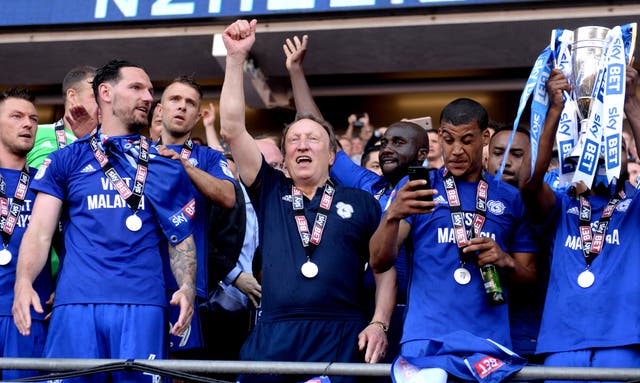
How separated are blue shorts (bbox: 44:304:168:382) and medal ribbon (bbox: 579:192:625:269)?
6.82 feet

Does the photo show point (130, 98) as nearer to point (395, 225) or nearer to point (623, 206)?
point (395, 225)

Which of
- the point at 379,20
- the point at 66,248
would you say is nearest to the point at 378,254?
the point at 66,248

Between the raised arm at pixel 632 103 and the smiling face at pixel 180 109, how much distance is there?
8.35 ft

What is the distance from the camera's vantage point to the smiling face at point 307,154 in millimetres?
4820

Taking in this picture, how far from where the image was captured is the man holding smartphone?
4.27 m

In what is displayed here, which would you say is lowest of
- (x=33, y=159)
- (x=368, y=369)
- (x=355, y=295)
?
(x=368, y=369)

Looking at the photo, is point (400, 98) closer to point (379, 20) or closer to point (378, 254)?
point (379, 20)

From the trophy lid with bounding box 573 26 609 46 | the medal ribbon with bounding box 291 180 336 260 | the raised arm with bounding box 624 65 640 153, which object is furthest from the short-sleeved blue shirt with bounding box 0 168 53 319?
the raised arm with bounding box 624 65 640 153

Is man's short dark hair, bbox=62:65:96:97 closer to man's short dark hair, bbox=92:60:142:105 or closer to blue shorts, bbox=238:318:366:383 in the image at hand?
man's short dark hair, bbox=92:60:142:105

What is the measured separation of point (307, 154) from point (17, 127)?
1.83m

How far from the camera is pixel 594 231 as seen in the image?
14.6ft

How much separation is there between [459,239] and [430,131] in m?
2.53

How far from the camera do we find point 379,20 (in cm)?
975

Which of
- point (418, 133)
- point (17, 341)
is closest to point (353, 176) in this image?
point (418, 133)
